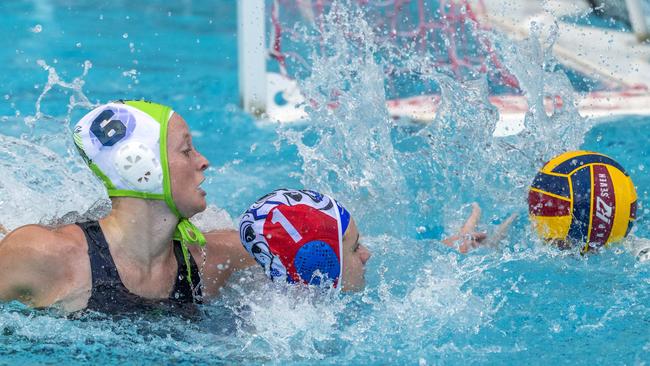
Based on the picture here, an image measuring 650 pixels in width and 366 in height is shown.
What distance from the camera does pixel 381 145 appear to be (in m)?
5.00

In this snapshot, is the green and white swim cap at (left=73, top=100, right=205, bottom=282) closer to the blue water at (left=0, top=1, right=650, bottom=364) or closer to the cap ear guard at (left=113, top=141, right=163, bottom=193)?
the cap ear guard at (left=113, top=141, right=163, bottom=193)

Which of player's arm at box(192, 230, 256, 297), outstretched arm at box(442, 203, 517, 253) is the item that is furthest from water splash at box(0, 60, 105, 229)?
outstretched arm at box(442, 203, 517, 253)

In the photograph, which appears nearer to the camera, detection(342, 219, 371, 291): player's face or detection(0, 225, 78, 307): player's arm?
detection(0, 225, 78, 307): player's arm

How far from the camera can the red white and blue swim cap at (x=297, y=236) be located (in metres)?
3.34

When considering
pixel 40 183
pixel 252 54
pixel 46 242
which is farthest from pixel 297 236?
pixel 252 54

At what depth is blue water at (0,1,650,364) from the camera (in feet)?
11.1

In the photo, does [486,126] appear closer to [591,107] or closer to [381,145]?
[381,145]

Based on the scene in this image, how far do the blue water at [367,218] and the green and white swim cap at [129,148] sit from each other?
1.54 feet

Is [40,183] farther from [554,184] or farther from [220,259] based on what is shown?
[554,184]

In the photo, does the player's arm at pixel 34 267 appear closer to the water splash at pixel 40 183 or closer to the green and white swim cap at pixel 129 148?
the green and white swim cap at pixel 129 148

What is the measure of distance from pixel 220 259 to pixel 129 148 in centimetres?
69

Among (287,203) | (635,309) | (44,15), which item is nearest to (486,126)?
(635,309)

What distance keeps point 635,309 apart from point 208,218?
178 cm

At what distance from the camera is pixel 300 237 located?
10.9 ft
